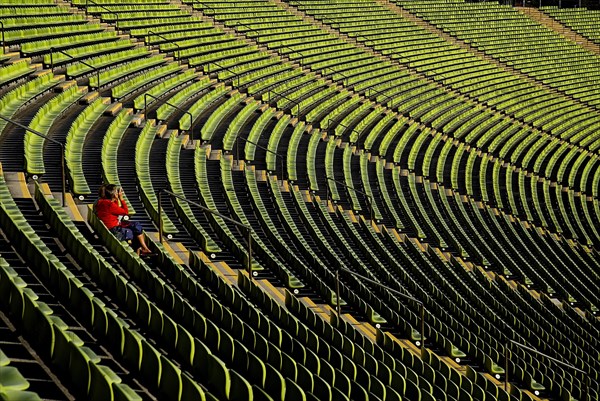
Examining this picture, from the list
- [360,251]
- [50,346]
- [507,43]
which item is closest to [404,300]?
[360,251]

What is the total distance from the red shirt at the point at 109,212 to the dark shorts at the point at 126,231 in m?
0.08

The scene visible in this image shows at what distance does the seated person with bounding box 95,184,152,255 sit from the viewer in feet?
33.9

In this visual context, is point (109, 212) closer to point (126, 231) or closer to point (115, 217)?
point (115, 217)

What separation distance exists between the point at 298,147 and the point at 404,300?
8422 mm

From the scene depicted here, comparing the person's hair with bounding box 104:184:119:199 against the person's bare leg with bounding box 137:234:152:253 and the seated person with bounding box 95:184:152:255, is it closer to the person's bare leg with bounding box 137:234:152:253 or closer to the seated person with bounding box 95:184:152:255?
the seated person with bounding box 95:184:152:255

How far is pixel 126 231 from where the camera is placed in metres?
10.3

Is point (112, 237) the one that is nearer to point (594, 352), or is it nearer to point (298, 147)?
point (594, 352)

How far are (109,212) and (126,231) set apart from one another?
0.27 meters

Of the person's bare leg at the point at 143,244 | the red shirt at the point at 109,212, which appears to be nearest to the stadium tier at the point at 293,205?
the red shirt at the point at 109,212

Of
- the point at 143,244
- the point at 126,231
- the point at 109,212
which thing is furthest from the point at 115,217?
the point at 143,244

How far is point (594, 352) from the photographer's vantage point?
15.0 m

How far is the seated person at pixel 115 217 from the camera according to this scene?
1032cm

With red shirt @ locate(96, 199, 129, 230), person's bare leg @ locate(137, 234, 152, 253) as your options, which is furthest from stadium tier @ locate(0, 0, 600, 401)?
person's bare leg @ locate(137, 234, 152, 253)

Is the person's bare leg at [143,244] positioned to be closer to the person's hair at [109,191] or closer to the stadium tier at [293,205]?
the stadium tier at [293,205]
